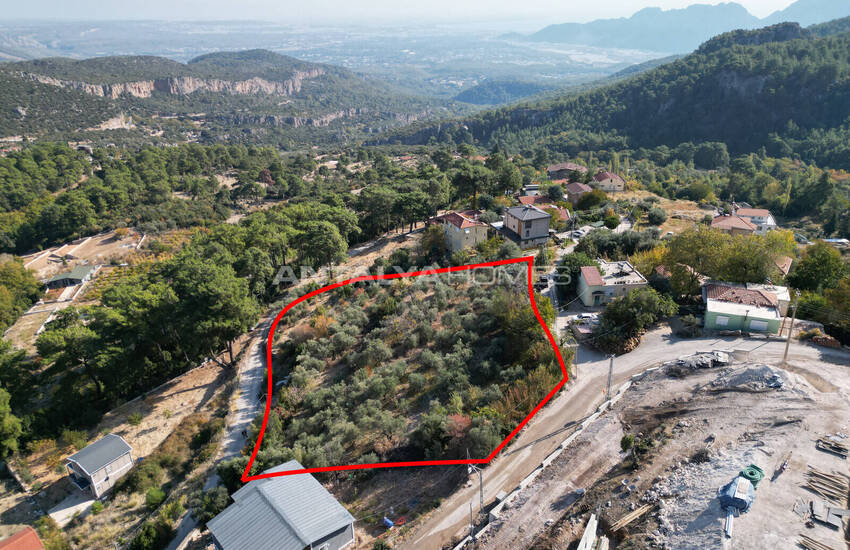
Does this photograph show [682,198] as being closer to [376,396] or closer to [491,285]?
[491,285]

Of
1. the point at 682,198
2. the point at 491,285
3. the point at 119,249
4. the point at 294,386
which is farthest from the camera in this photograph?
the point at 682,198

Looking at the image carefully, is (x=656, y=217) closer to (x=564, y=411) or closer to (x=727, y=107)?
(x=564, y=411)

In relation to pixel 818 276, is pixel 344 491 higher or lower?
lower

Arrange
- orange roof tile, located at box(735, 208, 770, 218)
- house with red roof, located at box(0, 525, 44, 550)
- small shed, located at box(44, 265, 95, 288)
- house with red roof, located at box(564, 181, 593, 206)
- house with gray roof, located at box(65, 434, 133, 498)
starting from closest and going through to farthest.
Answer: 1. house with red roof, located at box(0, 525, 44, 550)
2. house with gray roof, located at box(65, 434, 133, 498)
3. small shed, located at box(44, 265, 95, 288)
4. orange roof tile, located at box(735, 208, 770, 218)
5. house with red roof, located at box(564, 181, 593, 206)

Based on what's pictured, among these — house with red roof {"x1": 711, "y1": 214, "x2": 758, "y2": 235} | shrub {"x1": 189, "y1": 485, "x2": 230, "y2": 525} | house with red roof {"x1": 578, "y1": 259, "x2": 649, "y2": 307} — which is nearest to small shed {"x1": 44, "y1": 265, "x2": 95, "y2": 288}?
shrub {"x1": 189, "y1": 485, "x2": 230, "y2": 525}

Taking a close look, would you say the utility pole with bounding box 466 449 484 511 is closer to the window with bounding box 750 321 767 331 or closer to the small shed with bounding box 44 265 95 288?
the window with bounding box 750 321 767 331

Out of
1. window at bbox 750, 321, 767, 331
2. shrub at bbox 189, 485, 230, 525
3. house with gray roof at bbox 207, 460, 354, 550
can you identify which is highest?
window at bbox 750, 321, 767, 331

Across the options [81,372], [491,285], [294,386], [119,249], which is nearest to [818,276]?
[491,285]
